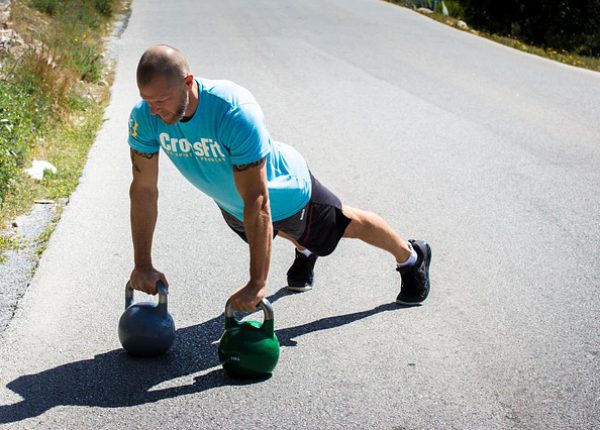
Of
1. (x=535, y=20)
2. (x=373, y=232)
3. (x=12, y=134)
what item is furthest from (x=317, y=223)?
(x=535, y=20)

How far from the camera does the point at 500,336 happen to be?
4609mm

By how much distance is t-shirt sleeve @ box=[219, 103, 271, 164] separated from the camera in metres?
3.76

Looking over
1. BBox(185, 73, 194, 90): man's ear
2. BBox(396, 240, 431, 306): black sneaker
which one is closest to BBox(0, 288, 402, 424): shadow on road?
BBox(396, 240, 431, 306): black sneaker

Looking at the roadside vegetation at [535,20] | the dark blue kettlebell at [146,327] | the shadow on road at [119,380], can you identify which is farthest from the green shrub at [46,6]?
the dark blue kettlebell at [146,327]

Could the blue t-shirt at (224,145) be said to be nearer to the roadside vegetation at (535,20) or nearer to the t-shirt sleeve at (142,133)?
the t-shirt sleeve at (142,133)

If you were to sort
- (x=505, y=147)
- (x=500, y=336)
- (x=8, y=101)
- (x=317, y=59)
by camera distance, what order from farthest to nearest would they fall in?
(x=317, y=59), (x=505, y=147), (x=8, y=101), (x=500, y=336)

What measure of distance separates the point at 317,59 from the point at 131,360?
1013cm

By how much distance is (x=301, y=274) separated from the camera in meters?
5.23

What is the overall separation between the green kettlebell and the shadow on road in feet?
0.38

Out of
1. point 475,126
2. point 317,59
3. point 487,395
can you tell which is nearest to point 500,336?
point 487,395

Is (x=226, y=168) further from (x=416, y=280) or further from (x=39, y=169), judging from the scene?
(x=39, y=169)

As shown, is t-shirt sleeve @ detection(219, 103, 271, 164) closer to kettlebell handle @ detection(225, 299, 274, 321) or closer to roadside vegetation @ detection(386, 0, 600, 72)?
kettlebell handle @ detection(225, 299, 274, 321)

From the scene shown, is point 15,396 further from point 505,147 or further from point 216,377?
point 505,147

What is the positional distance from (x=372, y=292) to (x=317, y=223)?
3.30 ft
